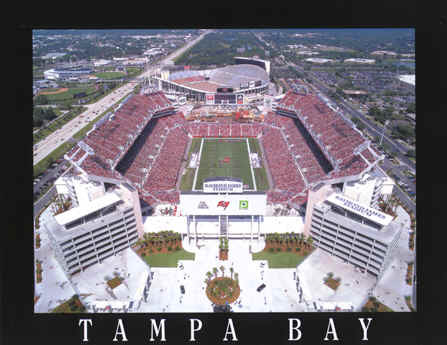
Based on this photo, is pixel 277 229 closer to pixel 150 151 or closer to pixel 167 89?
pixel 150 151

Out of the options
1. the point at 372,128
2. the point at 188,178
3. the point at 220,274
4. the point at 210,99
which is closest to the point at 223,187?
the point at 220,274

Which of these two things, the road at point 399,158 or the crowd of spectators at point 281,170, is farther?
the crowd of spectators at point 281,170

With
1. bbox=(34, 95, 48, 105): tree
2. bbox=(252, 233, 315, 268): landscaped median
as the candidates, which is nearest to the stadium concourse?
bbox=(252, 233, 315, 268): landscaped median

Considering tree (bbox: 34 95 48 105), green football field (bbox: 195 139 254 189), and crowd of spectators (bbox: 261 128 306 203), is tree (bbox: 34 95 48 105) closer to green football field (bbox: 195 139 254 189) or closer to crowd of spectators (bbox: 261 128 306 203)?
green football field (bbox: 195 139 254 189)

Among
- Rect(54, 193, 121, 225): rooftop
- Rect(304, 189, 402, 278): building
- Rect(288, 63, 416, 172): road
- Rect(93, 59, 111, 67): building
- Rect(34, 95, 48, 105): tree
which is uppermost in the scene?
Rect(93, 59, 111, 67): building

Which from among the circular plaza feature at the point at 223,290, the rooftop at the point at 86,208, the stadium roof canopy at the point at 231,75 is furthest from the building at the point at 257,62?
the circular plaza feature at the point at 223,290

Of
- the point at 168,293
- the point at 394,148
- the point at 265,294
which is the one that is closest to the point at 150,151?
the point at 168,293

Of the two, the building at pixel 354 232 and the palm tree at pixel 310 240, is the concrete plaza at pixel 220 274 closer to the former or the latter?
the palm tree at pixel 310 240
